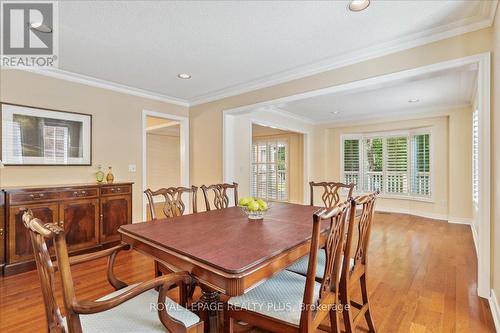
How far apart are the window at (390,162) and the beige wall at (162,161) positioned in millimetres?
5335

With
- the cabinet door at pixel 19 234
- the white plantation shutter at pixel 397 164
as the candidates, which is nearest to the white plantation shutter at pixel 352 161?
the white plantation shutter at pixel 397 164

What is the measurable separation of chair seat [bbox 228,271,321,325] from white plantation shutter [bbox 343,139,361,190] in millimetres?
6067

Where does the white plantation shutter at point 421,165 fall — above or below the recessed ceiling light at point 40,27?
below

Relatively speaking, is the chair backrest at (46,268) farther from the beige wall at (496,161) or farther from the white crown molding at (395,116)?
the white crown molding at (395,116)

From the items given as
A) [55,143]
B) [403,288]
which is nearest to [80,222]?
[55,143]

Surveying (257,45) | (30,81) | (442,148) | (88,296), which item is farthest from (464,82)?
(30,81)

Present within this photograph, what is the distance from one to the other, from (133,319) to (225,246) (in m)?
0.52

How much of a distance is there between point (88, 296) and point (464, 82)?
556 centimetres

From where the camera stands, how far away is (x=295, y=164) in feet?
24.5

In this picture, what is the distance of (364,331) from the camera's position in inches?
70.6

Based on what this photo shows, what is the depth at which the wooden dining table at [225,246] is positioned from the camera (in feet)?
3.46

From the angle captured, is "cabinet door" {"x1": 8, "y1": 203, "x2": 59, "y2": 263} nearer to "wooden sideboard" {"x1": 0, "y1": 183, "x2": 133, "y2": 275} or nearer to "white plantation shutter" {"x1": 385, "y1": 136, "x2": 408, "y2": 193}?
"wooden sideboard" {"x1": 0, "y1": 183, "x2": 133, "y2": 275}

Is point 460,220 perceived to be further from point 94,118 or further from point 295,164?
point 94,118

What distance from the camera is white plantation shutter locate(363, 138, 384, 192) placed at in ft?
21.7
